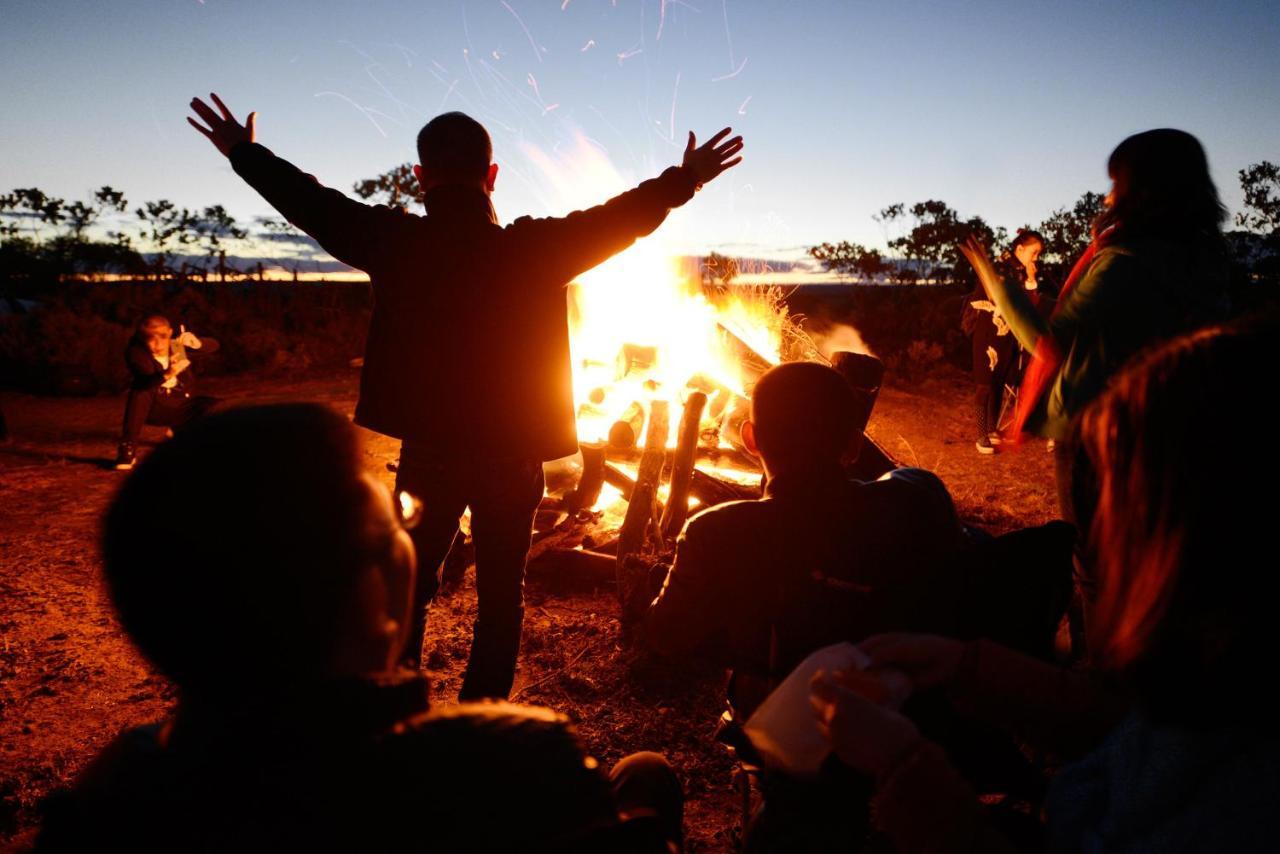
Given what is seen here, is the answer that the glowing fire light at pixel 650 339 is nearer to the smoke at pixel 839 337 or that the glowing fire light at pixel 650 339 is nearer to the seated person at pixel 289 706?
the seated person at pixel 289 706

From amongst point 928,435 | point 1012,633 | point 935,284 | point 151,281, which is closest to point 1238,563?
point 1012,633

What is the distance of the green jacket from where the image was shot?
278 cm

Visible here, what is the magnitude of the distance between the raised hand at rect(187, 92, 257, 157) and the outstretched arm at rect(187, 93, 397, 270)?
1 cm

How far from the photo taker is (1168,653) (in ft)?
3.53

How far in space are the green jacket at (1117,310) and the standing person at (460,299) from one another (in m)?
1.56

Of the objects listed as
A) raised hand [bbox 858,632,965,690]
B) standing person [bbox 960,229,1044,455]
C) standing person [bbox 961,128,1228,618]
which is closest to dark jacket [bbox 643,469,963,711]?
raised hand [bbox 858,632,965,690]

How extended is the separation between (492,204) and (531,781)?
2.44 meters

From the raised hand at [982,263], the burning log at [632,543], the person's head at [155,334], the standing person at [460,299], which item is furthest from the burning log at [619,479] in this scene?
the person's head at [155,334]

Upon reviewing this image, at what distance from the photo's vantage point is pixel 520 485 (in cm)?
292

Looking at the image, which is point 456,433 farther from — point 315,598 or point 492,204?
point 315,598

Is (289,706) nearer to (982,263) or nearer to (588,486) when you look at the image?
(982,263)

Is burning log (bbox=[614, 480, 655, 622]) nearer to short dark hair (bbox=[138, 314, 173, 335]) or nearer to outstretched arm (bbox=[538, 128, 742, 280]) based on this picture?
outstretched arm (bbox=[538, 128, 742, 280])

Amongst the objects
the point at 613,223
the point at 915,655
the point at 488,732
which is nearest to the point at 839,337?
the point at 613,223

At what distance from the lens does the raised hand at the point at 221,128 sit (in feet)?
9.29
